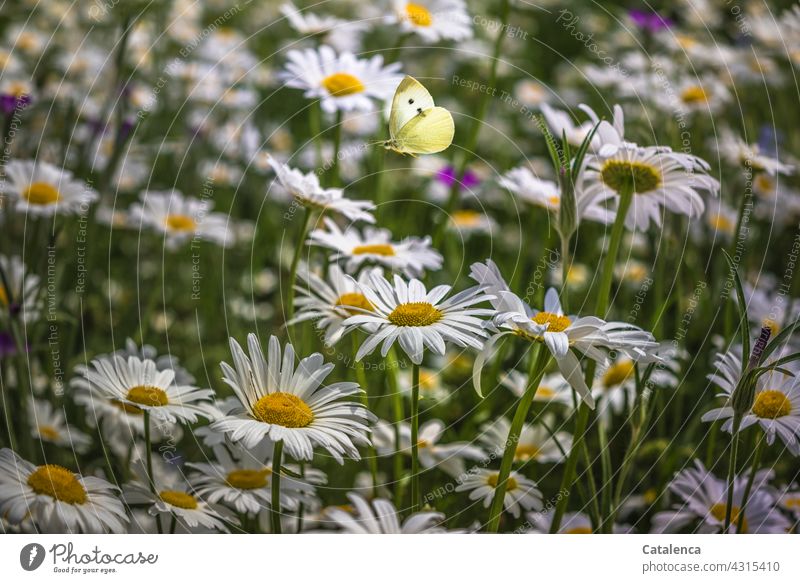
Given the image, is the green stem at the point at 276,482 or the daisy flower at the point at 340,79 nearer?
the green stem at the point at 276,482

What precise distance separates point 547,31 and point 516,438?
3.37 ft

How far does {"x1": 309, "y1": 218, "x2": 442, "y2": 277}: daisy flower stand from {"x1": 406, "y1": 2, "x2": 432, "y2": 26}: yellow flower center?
0.50ft

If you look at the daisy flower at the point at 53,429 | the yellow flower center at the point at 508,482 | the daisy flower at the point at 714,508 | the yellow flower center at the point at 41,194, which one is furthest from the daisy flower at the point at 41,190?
Result: the daisy flower at the point at 714,508

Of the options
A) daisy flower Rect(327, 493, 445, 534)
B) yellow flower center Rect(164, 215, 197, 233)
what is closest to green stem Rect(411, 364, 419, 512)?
daisy flower Rect(327, 493, 445, 534)

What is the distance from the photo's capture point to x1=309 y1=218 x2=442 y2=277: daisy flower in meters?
0.45

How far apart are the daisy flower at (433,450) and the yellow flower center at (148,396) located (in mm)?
131

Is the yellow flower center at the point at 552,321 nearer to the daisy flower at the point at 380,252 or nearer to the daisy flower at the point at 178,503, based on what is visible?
the daisy flower at the point at 380,252

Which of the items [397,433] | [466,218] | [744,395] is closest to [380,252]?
[397,433]

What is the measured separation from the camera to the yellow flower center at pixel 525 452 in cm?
48

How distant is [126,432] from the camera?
49 centimetres

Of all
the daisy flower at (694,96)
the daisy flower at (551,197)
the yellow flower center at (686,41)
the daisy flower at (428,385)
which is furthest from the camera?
the yellow flower center at (686,41)

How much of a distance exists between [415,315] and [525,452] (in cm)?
16

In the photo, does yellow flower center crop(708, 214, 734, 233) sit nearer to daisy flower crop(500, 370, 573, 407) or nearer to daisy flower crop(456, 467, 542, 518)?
daisy flower crop(500, 370, 573, 407)
